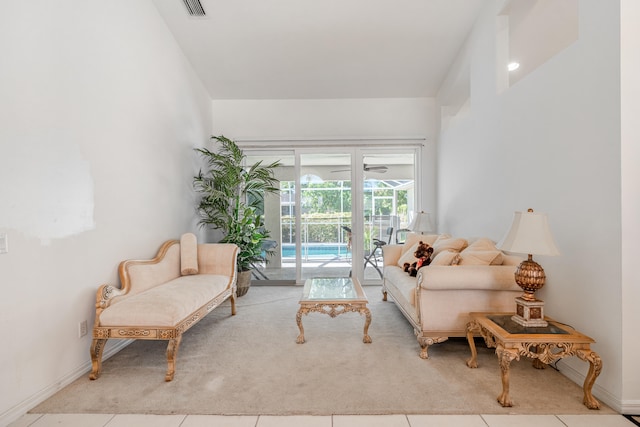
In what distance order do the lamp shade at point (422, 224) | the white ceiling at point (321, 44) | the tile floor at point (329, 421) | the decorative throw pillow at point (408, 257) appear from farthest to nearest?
the lamp shade at point (422, 224), the decorative throw pillow at point (408, 257), the white ceiling at point (321, 44), the tile floor at point (329, 421)

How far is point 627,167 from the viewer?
1830mm

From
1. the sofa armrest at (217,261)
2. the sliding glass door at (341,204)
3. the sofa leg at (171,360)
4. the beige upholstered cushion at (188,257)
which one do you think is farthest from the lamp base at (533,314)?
the sliding glass door at (341,204)

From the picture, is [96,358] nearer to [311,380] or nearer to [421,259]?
[311,380]

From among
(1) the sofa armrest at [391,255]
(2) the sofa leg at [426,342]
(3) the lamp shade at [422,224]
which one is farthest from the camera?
(3) the lamp shade at [422,224]

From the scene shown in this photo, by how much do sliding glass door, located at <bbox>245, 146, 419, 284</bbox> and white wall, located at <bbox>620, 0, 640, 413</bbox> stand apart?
339 cm

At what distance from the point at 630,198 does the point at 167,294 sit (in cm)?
310

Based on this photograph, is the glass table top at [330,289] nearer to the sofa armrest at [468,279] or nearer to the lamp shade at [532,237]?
the sofa armrest at [468,279]

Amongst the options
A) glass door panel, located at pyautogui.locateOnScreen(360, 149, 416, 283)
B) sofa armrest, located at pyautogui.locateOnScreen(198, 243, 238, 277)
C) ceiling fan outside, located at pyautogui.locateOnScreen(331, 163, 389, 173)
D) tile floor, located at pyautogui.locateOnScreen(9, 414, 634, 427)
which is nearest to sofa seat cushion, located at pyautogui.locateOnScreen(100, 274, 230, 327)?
tile floor, located at pyautogui.locateOnScreen(9, 414, 634, 427)

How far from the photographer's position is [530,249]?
200 centimetres

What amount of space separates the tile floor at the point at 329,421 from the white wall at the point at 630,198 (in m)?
0.30

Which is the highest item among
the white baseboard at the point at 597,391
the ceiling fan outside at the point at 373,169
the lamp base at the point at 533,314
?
the ceiling fan outside at the point at 373,169

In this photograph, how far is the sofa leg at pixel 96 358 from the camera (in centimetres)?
227

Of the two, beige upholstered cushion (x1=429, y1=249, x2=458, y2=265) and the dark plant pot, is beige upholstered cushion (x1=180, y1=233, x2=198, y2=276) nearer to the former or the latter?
the dark plant pot

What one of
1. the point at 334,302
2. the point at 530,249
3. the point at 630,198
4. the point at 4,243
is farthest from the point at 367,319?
the point at 4,243
